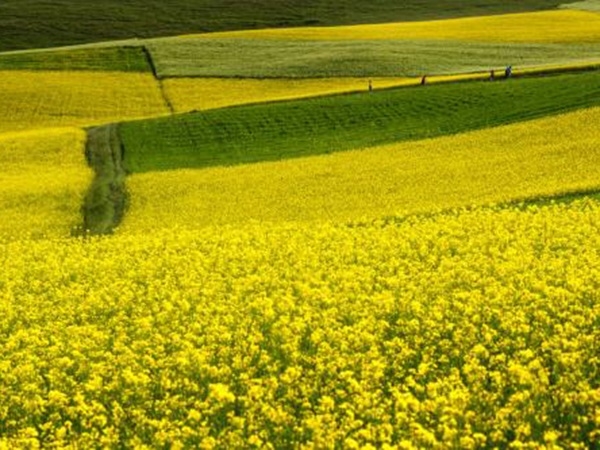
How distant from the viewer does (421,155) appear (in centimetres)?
3572

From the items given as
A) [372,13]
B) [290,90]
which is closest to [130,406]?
[290,90]

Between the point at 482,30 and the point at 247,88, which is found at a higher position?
the point at 482,30

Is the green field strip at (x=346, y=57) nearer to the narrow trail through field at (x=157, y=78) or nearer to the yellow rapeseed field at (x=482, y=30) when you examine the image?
the narrow trail through field at (x=157, y=78)

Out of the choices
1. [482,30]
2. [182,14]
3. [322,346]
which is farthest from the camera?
[182,14]

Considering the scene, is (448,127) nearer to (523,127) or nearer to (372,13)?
(523,127)

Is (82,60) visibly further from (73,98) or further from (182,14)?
(182,14)

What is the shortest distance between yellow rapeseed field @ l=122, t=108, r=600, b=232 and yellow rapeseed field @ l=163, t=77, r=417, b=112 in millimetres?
16993

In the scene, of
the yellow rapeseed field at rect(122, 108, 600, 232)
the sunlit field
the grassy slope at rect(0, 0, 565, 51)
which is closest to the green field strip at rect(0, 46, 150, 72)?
the sunlit field

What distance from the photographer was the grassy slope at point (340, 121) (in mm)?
40688

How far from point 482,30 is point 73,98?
36261mm

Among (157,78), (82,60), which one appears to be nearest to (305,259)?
(157,78)

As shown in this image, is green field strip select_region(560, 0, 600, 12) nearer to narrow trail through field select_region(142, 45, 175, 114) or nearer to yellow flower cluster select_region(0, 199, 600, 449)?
narrow trail through field select_region(142, 45, 175, 114)

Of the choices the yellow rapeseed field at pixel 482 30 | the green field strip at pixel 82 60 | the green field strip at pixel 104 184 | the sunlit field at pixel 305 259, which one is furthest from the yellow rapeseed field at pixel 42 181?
the yellow rapeseed field at pixel 482 30

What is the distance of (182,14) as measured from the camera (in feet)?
305
